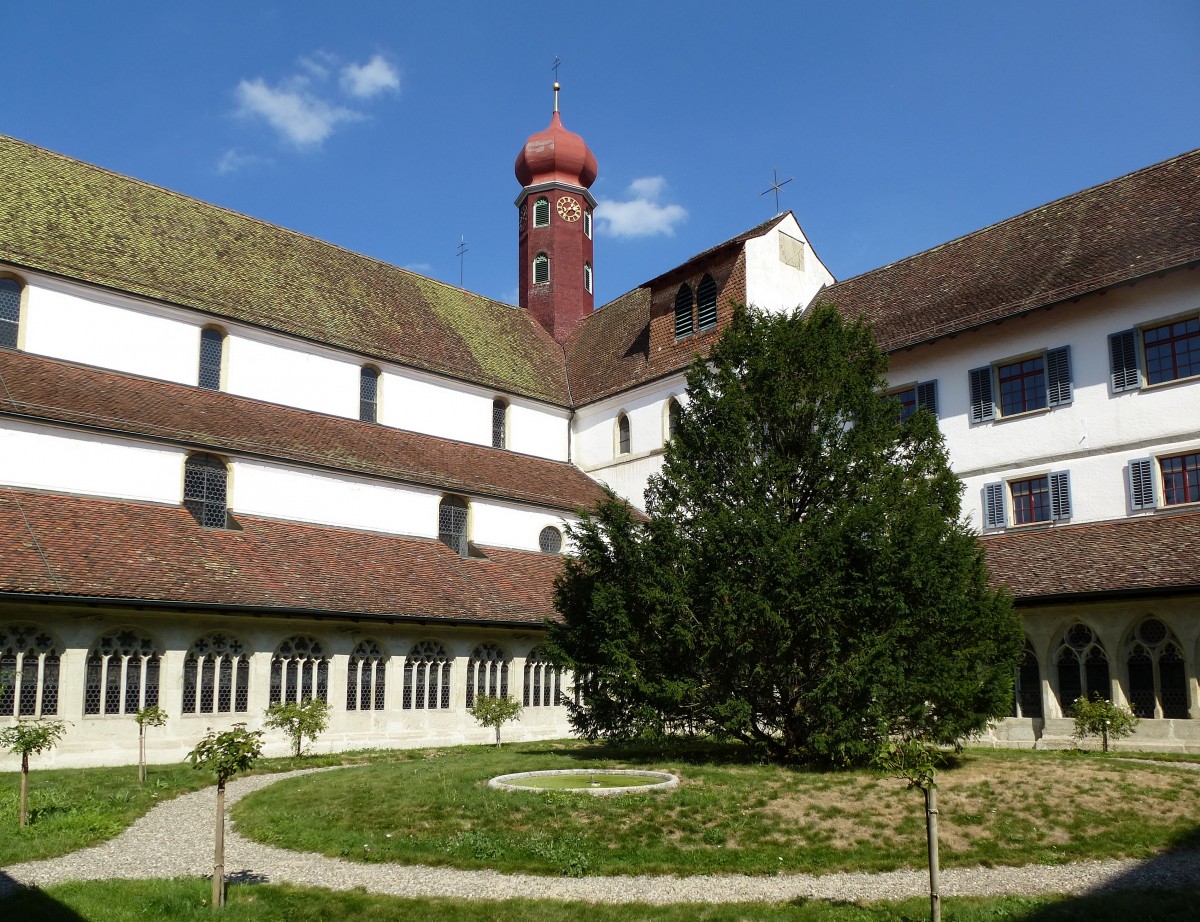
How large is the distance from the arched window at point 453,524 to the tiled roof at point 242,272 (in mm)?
5717

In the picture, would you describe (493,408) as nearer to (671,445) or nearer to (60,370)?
(60,370)

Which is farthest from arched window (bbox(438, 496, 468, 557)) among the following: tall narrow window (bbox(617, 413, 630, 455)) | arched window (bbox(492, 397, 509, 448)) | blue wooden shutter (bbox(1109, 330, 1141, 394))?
blue wooden shutter (bbox(1109, 330, 1141, 394))

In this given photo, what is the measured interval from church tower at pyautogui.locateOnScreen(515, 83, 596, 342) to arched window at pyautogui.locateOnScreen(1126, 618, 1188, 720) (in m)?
26.8

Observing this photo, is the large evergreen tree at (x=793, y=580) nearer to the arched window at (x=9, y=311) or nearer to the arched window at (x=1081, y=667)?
the arched window at (x=1081, y=667)

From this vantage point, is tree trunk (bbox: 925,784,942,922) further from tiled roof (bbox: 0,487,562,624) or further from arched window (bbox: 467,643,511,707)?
arched window (bbox: 467,643,511,707)

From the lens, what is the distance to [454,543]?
3133 cm

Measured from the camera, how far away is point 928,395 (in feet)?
94.2

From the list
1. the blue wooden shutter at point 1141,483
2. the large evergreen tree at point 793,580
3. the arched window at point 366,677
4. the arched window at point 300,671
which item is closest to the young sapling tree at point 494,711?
the arched window at point 366,677

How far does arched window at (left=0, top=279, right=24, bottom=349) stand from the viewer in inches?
1052

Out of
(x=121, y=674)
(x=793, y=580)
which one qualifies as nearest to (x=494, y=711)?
(x=121, y=674)

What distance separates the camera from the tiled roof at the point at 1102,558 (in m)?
21.8

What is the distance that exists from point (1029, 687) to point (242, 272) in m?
23.7

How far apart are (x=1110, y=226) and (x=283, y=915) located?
81.0 ft

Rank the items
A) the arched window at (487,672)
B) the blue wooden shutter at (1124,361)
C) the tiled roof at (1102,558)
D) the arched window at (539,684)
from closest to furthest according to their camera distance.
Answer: the tiled roof at (1102,558) → the blue wooden shutter at (1124,361) → the arched window at (487,672) → the arched window at (539,684)
